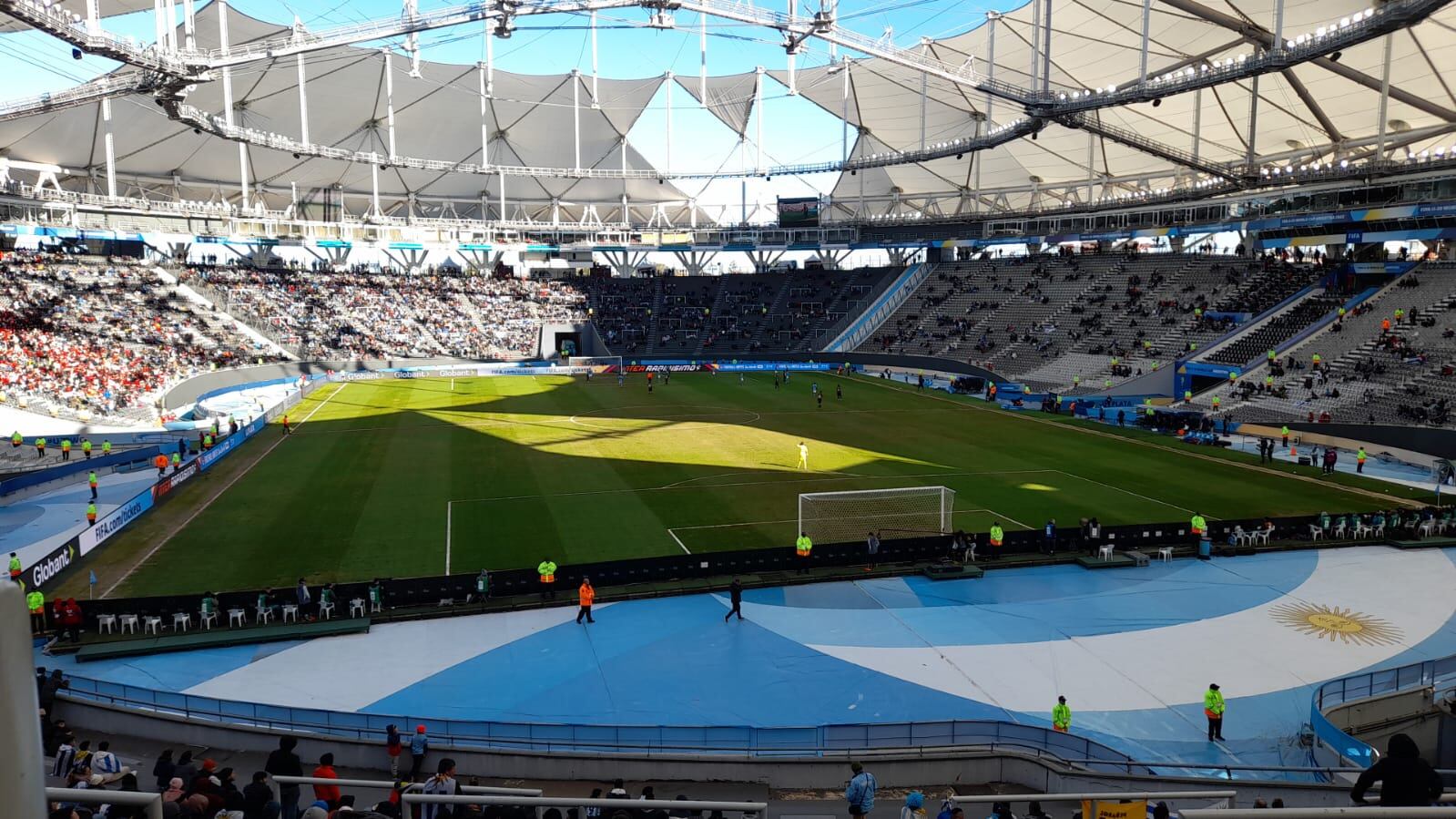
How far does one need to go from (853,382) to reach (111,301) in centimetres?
5304

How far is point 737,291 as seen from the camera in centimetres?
9919

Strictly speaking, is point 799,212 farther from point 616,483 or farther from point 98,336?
point 616,483

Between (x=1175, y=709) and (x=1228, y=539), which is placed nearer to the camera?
(x=1175, y=709)

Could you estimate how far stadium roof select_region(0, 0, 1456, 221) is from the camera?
179 feet

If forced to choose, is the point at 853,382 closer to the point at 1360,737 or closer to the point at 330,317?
the point at 330,317

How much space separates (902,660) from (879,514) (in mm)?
11196

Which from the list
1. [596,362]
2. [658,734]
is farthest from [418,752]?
[596,362]

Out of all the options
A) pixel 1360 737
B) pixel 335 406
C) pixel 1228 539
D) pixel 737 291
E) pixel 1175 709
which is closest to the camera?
pixel 1360 737

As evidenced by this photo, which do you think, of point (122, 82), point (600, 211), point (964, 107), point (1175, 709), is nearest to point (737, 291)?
point (600, 211)

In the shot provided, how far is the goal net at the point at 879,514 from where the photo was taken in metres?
28.5

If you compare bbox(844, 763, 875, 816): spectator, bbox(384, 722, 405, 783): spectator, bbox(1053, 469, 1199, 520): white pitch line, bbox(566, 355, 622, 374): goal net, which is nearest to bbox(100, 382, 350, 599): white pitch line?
bbox(384, 722, 405, 783): spectator

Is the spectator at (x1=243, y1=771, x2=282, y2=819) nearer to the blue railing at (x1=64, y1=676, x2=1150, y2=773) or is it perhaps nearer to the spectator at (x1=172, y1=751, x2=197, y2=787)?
the spectator at (x1=172, y1=751, x2=197, y2=787)

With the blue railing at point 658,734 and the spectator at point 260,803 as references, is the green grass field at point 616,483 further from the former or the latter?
the spectator at point 260,803

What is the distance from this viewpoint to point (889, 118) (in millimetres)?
87125
